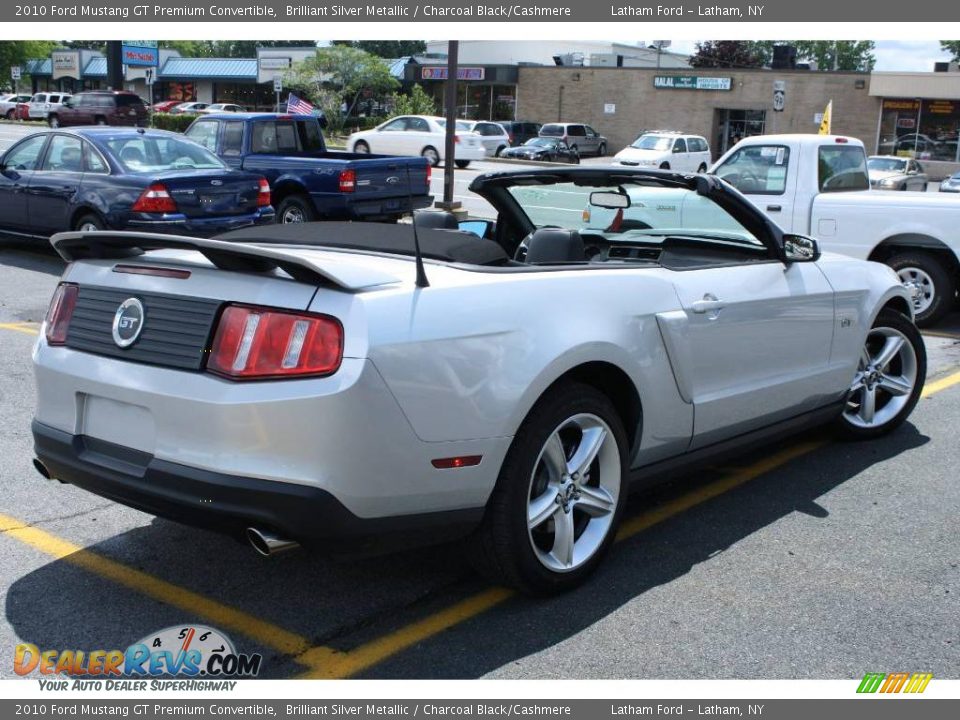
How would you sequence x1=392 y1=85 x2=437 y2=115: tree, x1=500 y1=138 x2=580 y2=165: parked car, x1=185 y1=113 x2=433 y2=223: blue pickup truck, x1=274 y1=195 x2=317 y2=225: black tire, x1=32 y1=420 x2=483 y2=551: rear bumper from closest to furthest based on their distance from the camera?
x1=32 y1=420 x2=483 y2=551: rear bumper → x1=185 y1=113 x2=433 y2=223: blue pickup truck → x1=274 y1=195 x2=317 y2=225: black tire → x1=500 y1=138 x2=580 y2=165: parked car → x1=392 y1=85 x2=437 y2=115: tree

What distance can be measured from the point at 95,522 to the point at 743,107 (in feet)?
167

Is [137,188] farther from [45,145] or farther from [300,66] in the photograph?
[300,66]

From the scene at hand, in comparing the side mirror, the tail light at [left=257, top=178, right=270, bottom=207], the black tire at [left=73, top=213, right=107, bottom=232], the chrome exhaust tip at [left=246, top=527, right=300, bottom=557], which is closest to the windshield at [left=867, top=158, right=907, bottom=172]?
the tail light at [left=257, top=178, right=270, bottom=207]

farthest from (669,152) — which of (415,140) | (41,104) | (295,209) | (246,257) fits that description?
(41,104)

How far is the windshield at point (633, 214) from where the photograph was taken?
16.7ft

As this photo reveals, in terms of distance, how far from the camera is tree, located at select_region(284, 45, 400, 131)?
166ft

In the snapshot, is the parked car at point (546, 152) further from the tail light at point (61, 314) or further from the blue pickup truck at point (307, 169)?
the tail light at point (61, 314)

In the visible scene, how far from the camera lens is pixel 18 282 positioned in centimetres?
1084

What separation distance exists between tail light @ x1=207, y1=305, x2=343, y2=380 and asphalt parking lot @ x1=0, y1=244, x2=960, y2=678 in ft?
3.12

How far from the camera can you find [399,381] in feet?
10.5

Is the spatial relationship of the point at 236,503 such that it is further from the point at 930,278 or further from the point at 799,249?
the point at 930,278

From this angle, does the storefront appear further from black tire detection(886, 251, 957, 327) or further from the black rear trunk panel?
the black rear trunk panel

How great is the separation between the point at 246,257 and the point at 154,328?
45 centimetres

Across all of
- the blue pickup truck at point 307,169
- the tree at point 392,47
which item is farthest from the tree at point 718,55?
the blue pickup truck at point 307,169
